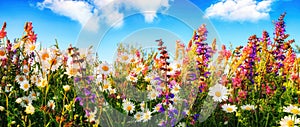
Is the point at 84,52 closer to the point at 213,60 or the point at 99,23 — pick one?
the point at 99,23

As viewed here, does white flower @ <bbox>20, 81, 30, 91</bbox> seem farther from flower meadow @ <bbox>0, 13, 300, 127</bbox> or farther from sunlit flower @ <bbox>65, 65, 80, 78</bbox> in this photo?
sunlit flower @ <bbox>65, 65, 80, 78</bbox>

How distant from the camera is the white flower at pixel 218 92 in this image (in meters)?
2.70

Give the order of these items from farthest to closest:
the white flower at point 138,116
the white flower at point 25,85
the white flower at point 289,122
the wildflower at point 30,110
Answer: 1. the white flower at point 25,85
2. the white flower at point 138,116
3. the white flower at point 289,122
4. the wildflower at point 30,110

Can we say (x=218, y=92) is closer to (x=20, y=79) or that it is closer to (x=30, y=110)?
(x=30, y=110)

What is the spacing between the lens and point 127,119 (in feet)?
9.14

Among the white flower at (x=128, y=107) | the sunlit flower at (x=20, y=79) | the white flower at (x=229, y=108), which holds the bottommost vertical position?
the white flower at (x=128, y=107)

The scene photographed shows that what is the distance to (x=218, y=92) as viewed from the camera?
9.00 ft

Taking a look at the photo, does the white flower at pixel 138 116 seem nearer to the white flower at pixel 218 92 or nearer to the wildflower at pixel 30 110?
the white flower at pixel 218 92

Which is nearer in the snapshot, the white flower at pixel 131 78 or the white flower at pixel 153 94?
the white flower at pixel 153 94

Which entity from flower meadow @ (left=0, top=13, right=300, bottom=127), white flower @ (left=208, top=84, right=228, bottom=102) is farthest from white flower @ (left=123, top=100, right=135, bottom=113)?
white flower @ (left=208, top=84, right=228, bottom=102)

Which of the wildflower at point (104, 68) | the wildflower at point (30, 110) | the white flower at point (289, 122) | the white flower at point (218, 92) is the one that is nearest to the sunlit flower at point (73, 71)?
the wildflower at point (104, 68)

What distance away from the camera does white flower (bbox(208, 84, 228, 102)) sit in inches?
106

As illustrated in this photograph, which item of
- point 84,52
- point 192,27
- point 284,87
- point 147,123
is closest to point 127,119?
point 147,123

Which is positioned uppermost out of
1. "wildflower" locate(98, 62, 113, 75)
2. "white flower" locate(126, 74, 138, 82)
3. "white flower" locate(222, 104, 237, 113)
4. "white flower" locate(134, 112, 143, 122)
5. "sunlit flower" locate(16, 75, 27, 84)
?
"wildflower" locate(98, 62, 113, 75)
